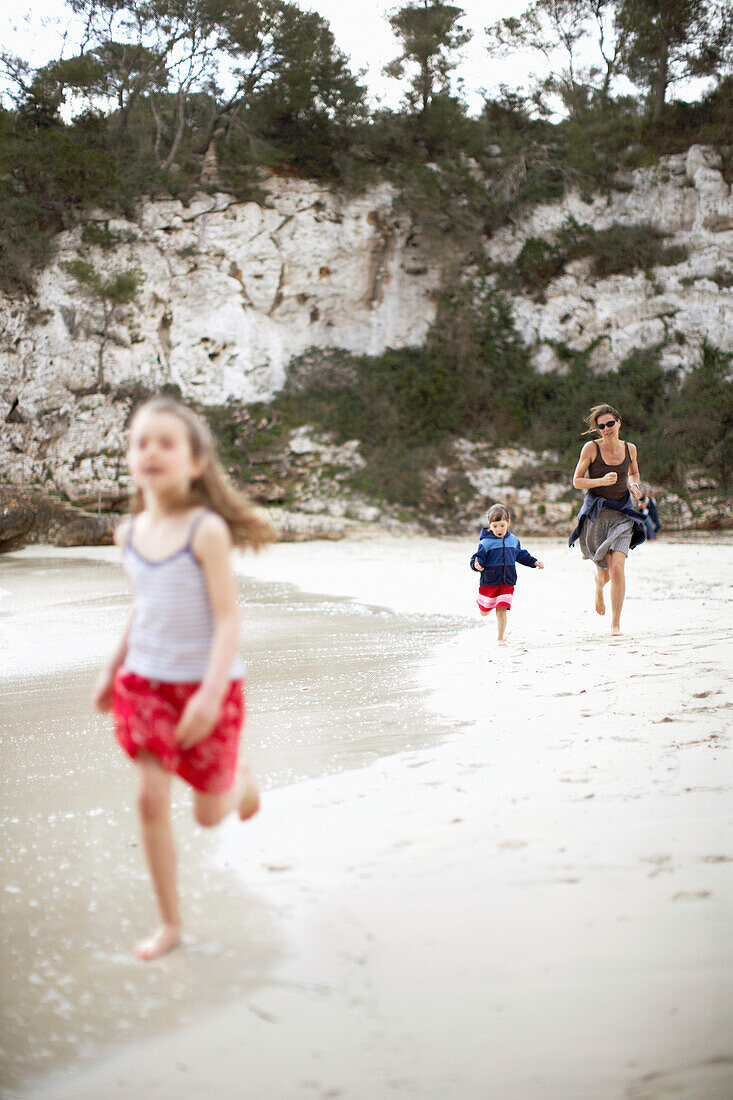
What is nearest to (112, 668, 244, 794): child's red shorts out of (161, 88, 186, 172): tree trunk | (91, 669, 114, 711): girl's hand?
(91, 669, 114, 711): girl's hand

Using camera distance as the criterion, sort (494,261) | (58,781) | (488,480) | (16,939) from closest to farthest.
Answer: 1. (16,939)
2. (58,781)
3. (488,480)
4. (494,261)

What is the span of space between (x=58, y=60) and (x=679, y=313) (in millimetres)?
Answer: 18921

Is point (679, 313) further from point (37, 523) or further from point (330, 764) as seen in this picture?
point (330, 764)

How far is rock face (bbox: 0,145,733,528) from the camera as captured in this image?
20188 millimetres

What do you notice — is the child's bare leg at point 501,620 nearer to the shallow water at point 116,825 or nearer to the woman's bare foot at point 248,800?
the shallow water at point 116,825

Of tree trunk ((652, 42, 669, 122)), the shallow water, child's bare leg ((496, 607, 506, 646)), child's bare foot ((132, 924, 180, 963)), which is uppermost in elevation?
tree trunk ((652, 42, 669, 122))

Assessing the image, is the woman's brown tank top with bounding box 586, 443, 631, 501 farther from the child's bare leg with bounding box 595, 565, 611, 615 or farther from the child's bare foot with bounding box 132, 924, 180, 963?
the child's bare foot with bounding box 132, 924, 180, 963

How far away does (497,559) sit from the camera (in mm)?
6270

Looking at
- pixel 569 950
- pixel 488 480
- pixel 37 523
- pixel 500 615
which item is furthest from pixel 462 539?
pixel 569 950

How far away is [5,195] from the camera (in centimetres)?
2089

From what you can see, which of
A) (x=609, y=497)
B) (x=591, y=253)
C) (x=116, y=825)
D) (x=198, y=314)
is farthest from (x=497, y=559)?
(x=591, y=253)

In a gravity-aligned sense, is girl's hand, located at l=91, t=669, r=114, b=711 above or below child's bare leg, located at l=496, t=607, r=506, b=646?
above

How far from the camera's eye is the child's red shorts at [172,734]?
1910 mm

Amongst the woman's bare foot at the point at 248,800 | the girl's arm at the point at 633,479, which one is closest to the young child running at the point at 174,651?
the woman's bare foot at the point at 248,800
